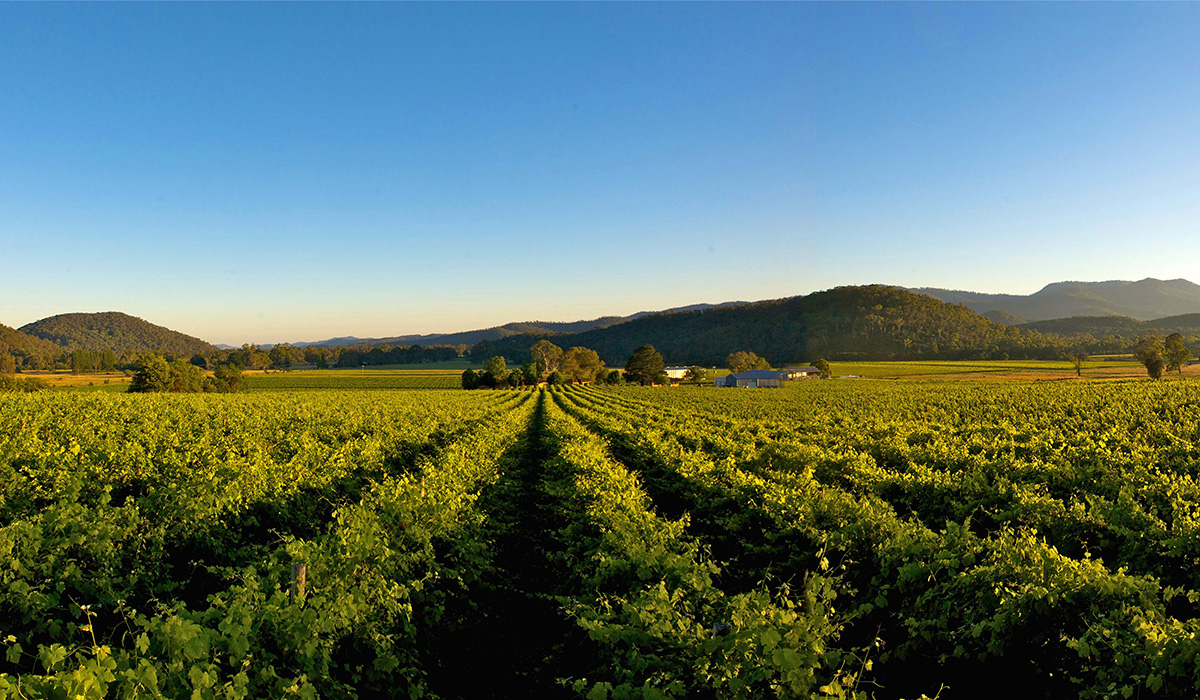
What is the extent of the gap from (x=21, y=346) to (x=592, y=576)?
716 feet

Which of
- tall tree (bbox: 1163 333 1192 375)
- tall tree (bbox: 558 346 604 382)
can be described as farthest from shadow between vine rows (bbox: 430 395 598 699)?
tall tree (bbox: 558 346 604 382)

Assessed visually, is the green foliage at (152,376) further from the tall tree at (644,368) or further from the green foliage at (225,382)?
the tall tree at (644,368)

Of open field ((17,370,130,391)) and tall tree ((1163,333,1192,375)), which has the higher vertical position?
open field ((17,370,130,391))

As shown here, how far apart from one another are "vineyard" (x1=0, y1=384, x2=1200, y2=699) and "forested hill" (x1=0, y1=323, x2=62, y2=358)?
615 ft

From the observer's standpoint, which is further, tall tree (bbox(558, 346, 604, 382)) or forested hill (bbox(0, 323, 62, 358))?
forested hill (bbox(0, 323, 62, 358))

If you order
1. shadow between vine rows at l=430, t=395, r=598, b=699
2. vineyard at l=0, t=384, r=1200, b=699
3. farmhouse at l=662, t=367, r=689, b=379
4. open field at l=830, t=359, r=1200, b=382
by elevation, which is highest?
vineyard at l=0, t=384, r=1200, b=699

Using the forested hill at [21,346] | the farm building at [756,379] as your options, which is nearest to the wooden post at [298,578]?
the farm building at [756,379]

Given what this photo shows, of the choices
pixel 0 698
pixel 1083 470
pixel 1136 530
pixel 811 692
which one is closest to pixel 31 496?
pixel 0 698

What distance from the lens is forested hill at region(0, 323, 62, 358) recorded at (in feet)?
485

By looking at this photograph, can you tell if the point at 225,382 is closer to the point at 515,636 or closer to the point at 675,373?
the point at 675,373

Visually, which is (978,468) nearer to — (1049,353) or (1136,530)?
(1136,530)

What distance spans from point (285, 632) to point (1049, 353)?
→ 535 feet

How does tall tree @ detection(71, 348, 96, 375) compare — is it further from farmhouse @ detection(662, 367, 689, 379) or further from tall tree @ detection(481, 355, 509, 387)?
farmhouse @ detection(662, 367, 689, 379)

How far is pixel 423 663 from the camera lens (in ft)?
22.0
